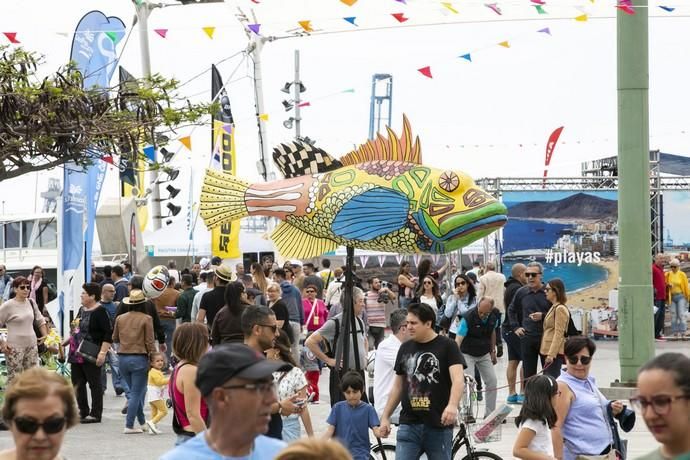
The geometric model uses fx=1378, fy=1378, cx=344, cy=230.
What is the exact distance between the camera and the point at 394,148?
13102 millimetres

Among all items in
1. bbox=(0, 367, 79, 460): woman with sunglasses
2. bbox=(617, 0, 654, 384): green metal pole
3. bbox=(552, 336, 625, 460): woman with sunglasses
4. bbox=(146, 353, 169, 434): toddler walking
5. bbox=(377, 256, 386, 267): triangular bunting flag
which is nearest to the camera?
bbox=(0, 367, 79, 460): woman with sunglasses

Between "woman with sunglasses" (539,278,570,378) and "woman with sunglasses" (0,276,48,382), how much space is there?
5530 millimetres

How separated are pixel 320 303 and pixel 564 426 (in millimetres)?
11127

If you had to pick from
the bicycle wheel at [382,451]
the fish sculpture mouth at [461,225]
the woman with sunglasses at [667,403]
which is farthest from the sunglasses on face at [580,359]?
the fish sculpture mouth at [461,225]

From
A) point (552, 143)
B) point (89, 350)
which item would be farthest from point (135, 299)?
point (552, 143)

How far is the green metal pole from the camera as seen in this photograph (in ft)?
50.9

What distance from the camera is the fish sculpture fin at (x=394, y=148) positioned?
514 inches

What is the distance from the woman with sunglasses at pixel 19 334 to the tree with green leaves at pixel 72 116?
4.33m

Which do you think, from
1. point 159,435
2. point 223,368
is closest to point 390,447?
point 159,435

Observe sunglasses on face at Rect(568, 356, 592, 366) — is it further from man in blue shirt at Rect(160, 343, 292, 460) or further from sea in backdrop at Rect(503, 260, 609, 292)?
sea in backdrop at Rect(503, 260, 609, 292)

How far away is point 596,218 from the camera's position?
26234 mm

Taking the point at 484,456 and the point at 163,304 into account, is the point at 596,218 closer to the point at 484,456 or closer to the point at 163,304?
the point at 163,304

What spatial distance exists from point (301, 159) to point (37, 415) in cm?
882

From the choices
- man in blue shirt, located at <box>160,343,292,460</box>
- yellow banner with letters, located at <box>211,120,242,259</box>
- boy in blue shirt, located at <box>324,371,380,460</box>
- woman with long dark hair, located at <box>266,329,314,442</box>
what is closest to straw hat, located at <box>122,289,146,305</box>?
boy in blue shirt, located at <box>324,371,380,460</box>
